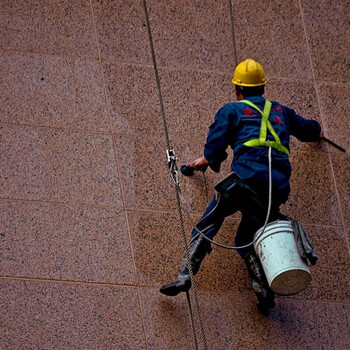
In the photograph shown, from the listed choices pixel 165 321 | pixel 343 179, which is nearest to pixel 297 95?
pixel 343 179

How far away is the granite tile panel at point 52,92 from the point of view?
837cm

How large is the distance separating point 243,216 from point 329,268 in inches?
39.0

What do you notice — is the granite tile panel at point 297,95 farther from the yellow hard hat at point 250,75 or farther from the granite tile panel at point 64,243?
the granite tile panel at point 64,243

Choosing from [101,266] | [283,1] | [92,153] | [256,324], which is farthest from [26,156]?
[283,1]

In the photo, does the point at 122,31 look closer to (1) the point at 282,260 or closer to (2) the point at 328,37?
(2) the point at 328,37

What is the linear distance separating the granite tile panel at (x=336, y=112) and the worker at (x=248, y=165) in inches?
50.5

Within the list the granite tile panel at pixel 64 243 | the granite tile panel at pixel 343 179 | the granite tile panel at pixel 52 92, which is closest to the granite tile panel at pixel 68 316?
the granite tile panel at pixel 64 243

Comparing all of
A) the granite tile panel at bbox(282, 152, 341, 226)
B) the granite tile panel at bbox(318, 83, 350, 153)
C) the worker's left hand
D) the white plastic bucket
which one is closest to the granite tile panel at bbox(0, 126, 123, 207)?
the worker's left hand

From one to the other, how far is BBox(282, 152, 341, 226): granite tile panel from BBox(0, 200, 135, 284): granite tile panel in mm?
1571

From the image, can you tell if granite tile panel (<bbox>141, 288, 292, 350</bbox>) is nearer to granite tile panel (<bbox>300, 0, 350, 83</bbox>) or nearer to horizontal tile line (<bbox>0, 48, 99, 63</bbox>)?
horizontal tile line (<bbox>0, 48, 99, 63</bbox>)

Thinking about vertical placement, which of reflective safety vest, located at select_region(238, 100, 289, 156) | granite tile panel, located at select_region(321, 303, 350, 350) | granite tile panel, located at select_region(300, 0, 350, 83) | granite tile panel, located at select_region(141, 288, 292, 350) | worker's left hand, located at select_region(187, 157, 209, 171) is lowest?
granite tile panel, located at select_region(321, 303, 350, 350)

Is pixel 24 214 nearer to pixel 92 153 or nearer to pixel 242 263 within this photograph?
pixel 92 153

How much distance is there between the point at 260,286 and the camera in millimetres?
7527

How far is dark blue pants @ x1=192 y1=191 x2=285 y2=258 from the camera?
24.5ft
